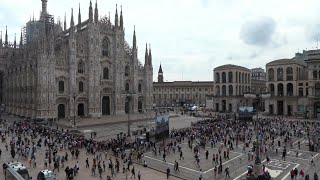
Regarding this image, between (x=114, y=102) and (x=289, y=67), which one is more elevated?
(x=289, y=67)

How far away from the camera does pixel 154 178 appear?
21812mm

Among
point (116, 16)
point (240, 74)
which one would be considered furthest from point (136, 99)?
point (240, 74)

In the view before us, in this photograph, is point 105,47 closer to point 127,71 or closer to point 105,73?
point 105,73

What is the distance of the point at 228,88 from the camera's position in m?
83.6

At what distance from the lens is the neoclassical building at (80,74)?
52.9 m

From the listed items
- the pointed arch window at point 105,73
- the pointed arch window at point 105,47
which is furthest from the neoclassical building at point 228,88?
the pointed arch window at point 105,47

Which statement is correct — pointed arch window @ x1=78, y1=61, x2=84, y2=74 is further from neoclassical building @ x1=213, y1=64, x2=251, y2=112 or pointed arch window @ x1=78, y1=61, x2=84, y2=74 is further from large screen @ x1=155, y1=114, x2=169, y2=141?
neoclassical building @ x1=213, y1=64, x2=251, y2=112

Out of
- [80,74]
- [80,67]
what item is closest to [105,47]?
[80,67]

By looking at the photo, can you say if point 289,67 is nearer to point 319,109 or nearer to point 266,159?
point 319,109

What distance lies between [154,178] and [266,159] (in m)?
12.0

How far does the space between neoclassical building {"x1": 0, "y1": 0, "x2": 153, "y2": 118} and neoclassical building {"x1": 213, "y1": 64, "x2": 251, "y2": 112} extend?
933 inches

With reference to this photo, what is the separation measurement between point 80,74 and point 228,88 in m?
43.1

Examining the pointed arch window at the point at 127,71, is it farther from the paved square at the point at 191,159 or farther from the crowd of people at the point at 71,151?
the paved square at the point at 191,159

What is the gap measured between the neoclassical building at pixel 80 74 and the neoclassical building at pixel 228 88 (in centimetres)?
2371
